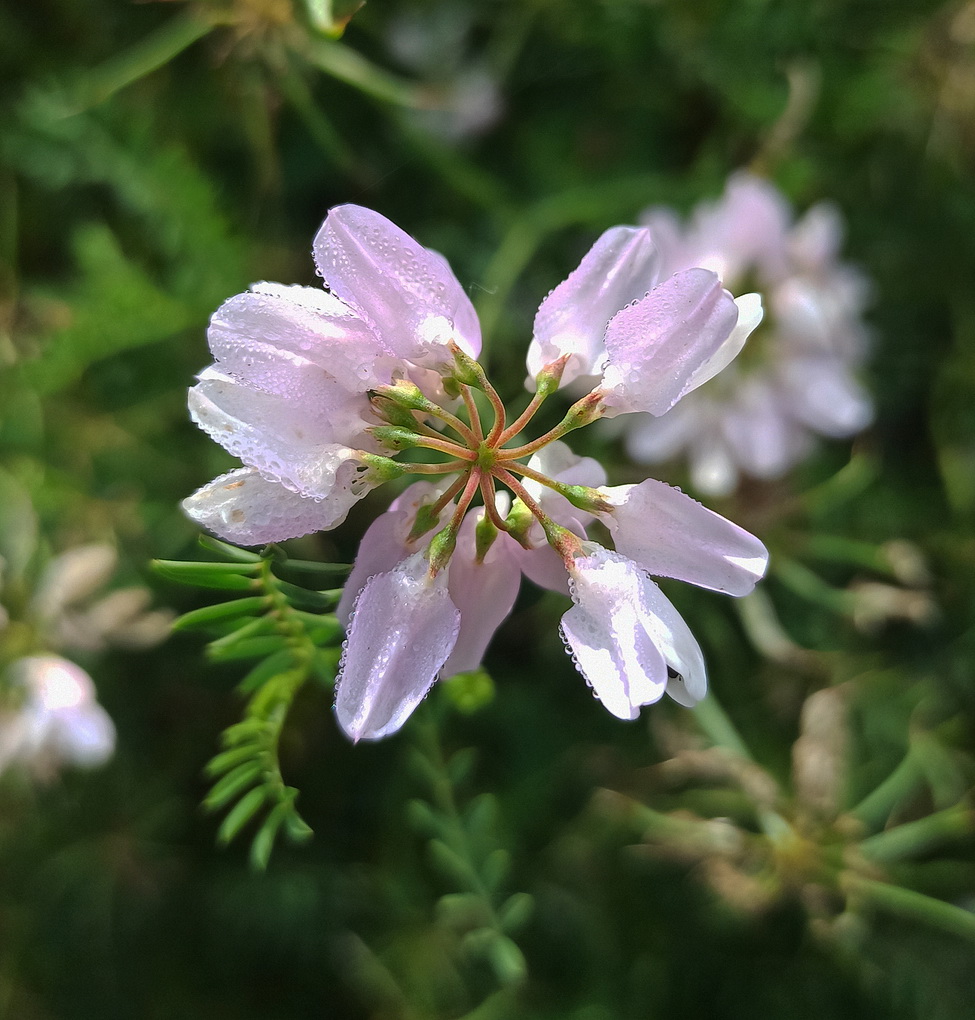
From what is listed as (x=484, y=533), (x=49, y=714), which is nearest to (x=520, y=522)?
(x=484, y=533)

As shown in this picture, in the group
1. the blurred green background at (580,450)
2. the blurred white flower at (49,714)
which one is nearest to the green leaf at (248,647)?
the blurred white flower at (49,714)

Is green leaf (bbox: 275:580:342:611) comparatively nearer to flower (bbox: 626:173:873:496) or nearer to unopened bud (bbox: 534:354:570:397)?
unopened bud (bbox: 534:354:570:397)

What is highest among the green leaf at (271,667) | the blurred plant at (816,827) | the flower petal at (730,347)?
the flower petal at (730,347)

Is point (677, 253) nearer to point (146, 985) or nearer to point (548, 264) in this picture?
point (548, 264)

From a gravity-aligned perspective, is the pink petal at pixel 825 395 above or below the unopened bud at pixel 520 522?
below

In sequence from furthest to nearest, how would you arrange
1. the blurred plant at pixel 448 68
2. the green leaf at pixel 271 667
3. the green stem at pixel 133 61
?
the blurred plant at pixel 448 68
the green stem at pixel 133 61
the green leaf at pixel 271 667

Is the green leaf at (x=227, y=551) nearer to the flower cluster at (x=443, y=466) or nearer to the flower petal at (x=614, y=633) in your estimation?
the flower cluster at (x=443, y=466)

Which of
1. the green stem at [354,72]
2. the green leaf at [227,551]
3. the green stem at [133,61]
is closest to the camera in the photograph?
the green leaf at [227,551]
